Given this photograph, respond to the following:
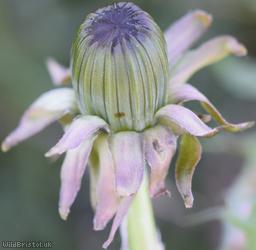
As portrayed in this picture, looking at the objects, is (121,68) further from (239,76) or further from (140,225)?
(239,76)

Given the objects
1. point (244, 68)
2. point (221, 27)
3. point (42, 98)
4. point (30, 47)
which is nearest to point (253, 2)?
point (221, 27)

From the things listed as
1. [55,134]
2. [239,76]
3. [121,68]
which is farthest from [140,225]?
[55,134]

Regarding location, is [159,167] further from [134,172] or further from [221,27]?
[221,27]

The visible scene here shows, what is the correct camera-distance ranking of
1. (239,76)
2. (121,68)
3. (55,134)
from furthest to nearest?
(55,134) < (239,76) < (121,68)

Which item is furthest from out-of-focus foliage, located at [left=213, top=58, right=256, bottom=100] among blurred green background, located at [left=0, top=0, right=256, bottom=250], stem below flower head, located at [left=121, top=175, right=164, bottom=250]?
stem below flower head, located at [left=121, top=175, right=164, bottom=250]

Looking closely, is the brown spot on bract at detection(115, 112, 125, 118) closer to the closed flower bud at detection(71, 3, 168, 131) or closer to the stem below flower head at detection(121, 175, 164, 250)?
the closed flower bud at detection(71, 3, 168, 131)

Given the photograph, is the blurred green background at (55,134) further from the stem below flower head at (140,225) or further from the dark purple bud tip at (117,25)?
the dark purple bud tip at (117,25)
